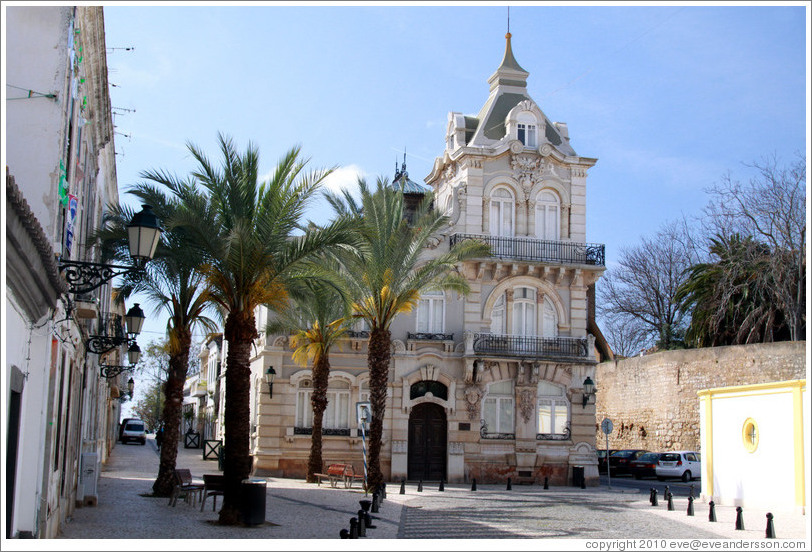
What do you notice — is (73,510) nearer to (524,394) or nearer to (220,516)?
(220,516)

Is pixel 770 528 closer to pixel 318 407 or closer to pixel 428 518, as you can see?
pixel 428 518

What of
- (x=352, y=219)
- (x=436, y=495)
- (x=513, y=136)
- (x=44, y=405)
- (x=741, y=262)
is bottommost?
(x=436, y=495)

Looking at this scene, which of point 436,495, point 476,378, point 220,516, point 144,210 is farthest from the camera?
point 476,378

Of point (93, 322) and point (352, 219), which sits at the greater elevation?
point (352, 219)

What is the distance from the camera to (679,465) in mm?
39094

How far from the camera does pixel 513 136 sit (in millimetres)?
34188

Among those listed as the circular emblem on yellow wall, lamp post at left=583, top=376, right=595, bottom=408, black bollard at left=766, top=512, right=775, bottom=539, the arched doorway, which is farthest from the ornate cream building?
black bollard at left=766, top=512, right=775, bottom=539

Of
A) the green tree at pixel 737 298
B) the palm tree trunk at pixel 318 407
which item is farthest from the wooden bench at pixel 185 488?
the green tree at pixel 737 298

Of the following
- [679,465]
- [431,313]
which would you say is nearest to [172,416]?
[431,313]

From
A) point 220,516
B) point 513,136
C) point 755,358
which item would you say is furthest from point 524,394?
point 220,516

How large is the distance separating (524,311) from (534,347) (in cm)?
148

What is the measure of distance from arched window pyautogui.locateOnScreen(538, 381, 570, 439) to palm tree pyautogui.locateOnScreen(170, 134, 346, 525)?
655 inches

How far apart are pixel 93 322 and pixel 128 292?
9.23 ft

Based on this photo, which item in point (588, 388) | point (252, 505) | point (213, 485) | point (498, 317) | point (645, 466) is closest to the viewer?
point (252, 505)
